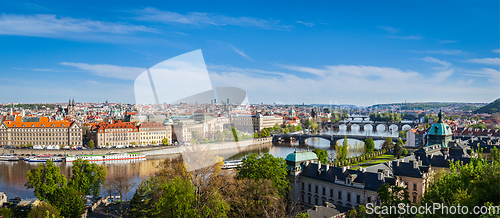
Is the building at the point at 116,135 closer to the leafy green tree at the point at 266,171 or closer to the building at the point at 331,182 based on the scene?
the building at the point at 331,182

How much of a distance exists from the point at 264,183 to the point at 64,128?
107 feet

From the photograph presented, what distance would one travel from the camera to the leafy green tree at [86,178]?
15.7 meters

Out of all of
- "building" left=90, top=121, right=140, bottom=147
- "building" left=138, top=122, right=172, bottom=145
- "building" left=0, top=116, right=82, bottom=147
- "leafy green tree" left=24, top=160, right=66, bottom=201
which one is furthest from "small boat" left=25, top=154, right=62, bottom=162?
"leafy green tree" left=24, top=160, right=66, bottom=201

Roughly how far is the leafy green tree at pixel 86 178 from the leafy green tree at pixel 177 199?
8674mm

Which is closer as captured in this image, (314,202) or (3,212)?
(3,212)

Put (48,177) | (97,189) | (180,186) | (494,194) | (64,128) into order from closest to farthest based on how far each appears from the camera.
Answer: (494,194) < (180,186) < (48,177) < (97,189) < (64,128)

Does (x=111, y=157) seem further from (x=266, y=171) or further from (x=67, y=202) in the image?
(x=266, y=171)

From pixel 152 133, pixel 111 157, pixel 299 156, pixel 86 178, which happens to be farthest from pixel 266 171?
pixel 152 133

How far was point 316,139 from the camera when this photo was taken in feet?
168

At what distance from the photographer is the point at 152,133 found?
38031mm

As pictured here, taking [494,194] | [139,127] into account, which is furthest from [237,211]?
[139,127]

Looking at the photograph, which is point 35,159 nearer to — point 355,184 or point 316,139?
point 355,184

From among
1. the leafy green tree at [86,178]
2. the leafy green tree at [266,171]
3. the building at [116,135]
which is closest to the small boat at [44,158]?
the building at [116,135]

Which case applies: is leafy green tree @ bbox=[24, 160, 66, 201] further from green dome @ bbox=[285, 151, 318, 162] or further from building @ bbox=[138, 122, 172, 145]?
building @ bbox=[138, 122, 172, 145]
